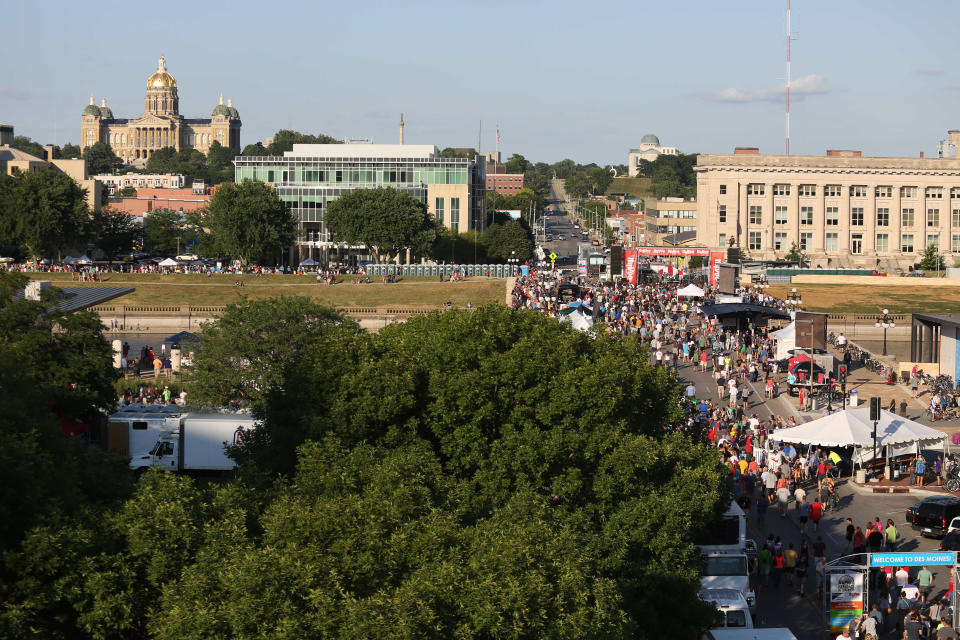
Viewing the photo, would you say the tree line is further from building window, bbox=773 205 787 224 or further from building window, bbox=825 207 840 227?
building window, bbox=825 207 840 227

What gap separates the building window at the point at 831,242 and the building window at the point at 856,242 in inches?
67.2

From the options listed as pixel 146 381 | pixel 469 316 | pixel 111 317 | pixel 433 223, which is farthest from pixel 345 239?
pixel 469 316

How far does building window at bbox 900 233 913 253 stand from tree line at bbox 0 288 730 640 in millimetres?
107143

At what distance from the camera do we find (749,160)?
126000mm

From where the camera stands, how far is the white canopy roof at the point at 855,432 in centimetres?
3456

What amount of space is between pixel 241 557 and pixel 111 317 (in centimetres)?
6515

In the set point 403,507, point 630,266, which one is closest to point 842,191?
point 630,266

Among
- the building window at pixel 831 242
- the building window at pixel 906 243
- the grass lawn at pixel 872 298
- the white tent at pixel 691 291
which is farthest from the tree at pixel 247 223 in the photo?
the building window at pixel 906 243

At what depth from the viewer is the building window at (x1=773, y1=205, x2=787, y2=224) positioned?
127 meters

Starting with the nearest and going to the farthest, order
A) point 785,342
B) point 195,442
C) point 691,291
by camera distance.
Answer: point 195,442 → point 785,342 → point 691,291

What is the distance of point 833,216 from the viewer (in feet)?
419

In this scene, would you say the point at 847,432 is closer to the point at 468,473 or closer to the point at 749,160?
the point at 468,473

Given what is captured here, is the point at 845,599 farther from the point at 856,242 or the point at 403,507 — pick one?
the point at 856,242

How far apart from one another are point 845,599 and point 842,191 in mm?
111146
